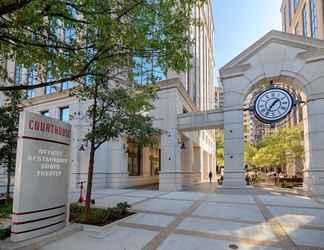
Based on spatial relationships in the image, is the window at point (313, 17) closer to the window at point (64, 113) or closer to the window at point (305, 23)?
the window at point (305, 23)

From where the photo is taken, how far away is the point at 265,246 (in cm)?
558

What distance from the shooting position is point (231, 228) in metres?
7.03

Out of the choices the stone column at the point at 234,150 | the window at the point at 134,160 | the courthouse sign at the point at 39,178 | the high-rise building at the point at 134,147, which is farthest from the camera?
the window at the point at 134,160

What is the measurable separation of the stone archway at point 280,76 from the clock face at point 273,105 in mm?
1120

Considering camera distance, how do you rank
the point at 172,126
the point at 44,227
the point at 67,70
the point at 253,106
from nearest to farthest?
the point at 44,227 < the point at 67,70 < the point at 253,106 < the point at 172,126

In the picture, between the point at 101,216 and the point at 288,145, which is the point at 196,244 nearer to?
the point at 101,216

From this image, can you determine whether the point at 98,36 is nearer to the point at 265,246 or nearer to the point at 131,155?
the point at 265,246

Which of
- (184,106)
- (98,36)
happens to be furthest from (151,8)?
(184,106)

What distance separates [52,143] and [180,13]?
508 cm

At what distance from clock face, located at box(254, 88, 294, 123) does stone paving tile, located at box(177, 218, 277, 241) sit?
9648mm

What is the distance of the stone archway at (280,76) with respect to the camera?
579 inches

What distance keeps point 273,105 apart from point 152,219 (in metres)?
11.8

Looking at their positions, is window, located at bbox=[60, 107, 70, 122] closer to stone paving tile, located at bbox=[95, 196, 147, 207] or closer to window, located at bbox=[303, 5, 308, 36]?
stone paving tile, located at bbox=[95, 196, 147, 207]

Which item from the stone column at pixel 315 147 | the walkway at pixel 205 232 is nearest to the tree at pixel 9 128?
the walkway at pixel 205 232
